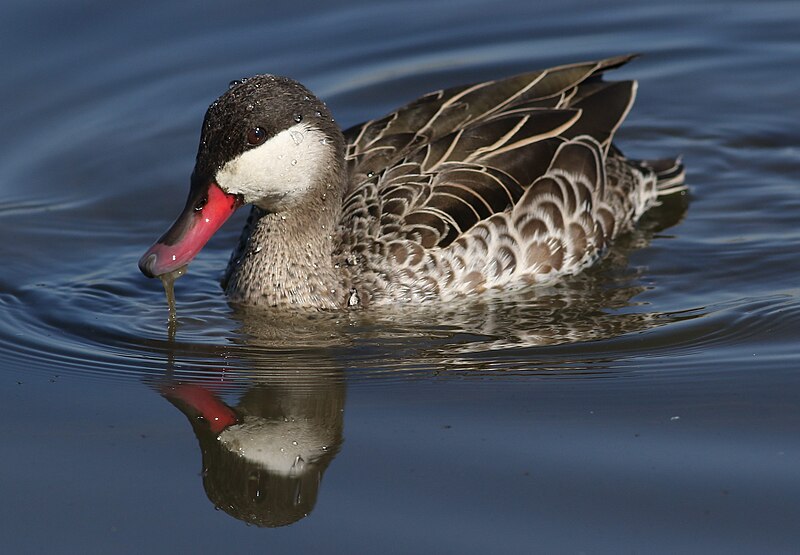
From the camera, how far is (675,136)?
11.5 metres

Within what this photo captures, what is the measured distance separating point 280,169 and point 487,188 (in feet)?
4.65

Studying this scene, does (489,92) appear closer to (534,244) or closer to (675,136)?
(534,244)

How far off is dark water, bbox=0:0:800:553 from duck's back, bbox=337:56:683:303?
0.83ft

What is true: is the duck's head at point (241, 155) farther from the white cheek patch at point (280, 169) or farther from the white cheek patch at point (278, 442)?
the white cheek patch at point (278, 442)

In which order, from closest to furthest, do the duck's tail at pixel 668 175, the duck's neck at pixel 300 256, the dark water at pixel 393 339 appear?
1. the dark water at pixel 393 339
2. the duck's neck at pixel 300 256
3. the duck's tail at pixel 668 175

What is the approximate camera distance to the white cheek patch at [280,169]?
8.09m

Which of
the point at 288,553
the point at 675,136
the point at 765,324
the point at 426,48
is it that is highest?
the point at 426,48

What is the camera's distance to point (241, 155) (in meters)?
8.03

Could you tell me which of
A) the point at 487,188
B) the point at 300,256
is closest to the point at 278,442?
the point at 300,256

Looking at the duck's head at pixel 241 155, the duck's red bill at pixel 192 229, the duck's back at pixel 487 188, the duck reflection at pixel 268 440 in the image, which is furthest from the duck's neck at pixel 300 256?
the duck reflection at pixel 268 440

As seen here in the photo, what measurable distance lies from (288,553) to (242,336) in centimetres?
260

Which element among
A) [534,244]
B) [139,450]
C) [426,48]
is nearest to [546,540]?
[139,450]

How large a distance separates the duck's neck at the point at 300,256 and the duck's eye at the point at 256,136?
2.20 feet

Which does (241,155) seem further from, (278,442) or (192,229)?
(278,442)
